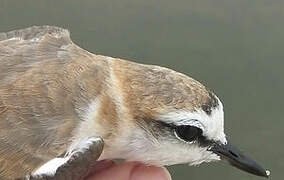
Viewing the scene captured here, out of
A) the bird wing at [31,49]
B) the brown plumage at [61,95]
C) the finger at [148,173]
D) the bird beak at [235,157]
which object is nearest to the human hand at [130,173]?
the finger at [148,173]

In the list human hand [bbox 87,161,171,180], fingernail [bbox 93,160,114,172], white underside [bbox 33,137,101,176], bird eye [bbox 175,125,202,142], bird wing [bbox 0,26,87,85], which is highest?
bird wing [bbox 0,26,87,85]

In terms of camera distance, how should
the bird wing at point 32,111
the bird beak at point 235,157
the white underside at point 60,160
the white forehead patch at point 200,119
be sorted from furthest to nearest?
the bird beak at point 235,157, the white forehead patch at point 200,119, the bird wing at point 32,111, the white underside at point 60,160

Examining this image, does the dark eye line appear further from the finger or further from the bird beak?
the finger

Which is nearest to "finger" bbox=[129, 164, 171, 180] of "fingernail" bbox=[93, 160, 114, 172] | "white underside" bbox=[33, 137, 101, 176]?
"fingernail" bbox=[93, 160, 114, 172]

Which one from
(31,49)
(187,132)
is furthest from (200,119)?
(31,49)

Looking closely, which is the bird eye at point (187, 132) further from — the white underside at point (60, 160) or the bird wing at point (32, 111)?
the bird wing at point (32, 111)

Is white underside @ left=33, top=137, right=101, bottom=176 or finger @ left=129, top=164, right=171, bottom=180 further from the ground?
white underside @ left=33, top=137, right=101, bottom=176

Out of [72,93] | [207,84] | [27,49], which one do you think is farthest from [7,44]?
[207,84]
